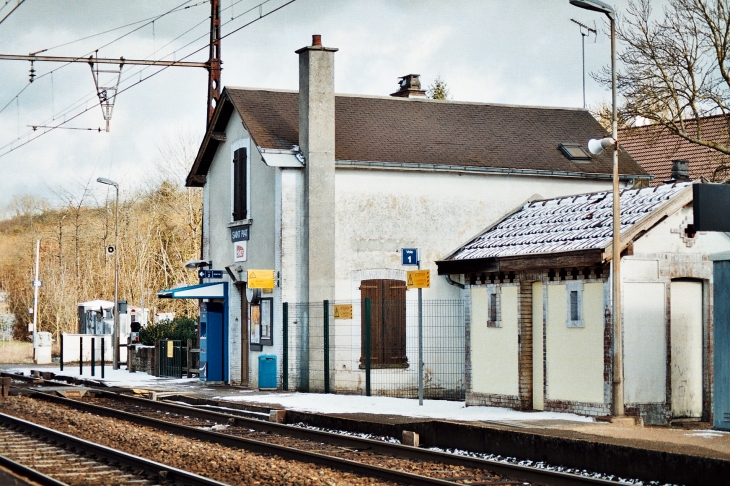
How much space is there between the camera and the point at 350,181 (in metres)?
27.8

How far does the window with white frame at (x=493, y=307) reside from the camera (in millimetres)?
21719

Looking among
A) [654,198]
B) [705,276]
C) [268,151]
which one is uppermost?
[268,151]

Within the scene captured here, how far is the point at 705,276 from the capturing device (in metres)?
19.7

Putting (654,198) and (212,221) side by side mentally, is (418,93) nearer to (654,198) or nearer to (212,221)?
(212,221)

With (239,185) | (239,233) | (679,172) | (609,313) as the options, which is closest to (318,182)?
(239,185)

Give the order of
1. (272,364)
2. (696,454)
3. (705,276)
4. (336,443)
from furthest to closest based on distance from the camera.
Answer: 1. (272,364)
2. (705,276)
3. (336,443)
4. (696,454)

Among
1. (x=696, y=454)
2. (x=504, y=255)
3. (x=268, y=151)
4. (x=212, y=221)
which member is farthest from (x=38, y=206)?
(x=696, y=454)

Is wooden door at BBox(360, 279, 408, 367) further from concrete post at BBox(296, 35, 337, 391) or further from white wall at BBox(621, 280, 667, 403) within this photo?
white wall at BBox(621, 280, 667, 403)

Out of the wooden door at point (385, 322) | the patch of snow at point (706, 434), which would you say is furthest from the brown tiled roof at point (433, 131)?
the patch of snow at point (706, 434)

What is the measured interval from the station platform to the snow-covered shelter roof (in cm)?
298

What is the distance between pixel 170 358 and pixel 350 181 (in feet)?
33.7

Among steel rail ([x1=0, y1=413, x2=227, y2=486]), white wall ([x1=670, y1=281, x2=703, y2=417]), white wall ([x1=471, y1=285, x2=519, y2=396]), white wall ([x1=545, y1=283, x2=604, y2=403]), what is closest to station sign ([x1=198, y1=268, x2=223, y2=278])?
white wall ([x1=471, y1=285, x2=519, y2=396])

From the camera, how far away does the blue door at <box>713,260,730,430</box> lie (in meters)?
16.5

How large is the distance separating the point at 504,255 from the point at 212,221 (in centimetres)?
1333
